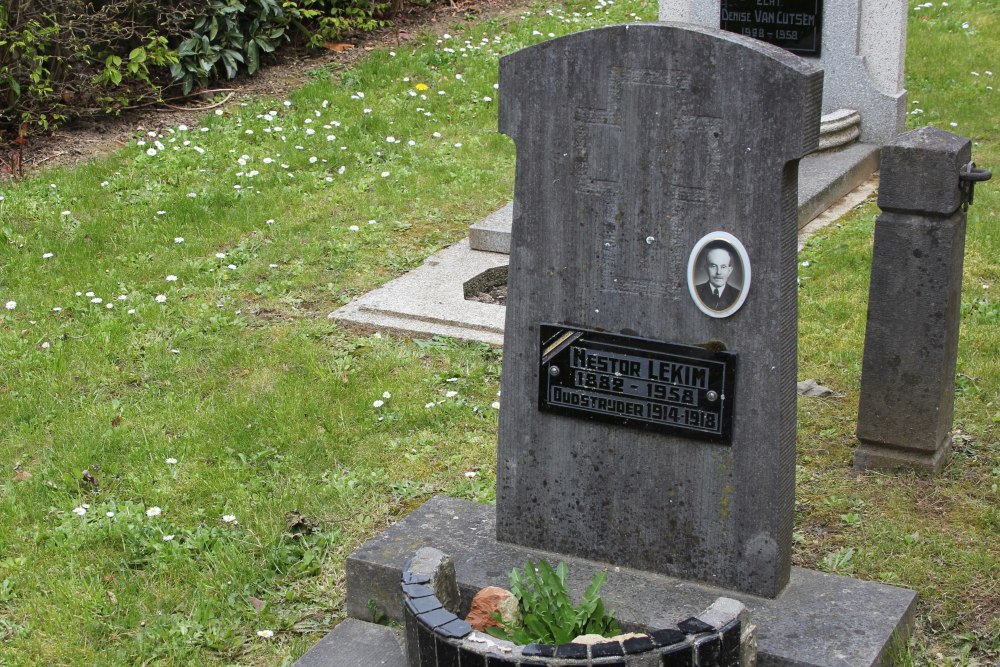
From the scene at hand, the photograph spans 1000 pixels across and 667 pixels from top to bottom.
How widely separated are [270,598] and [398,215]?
3.79 m

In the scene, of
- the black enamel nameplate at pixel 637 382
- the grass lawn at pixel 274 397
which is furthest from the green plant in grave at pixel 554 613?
the grass lawn at pixel 274 397

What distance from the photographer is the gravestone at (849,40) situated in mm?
8219

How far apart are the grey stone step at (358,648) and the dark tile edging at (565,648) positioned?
482mm

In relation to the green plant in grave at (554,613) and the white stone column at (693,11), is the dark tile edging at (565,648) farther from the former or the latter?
the white stone column at (693,11)

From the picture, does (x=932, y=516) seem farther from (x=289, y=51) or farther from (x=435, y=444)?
(x=289, y=51)

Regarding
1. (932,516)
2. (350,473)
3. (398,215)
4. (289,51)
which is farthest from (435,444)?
(289,51)

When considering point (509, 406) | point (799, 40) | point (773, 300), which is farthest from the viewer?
point (799, 40)

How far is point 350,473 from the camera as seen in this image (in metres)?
4.71

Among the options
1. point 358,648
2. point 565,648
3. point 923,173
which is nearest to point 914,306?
point 923,173

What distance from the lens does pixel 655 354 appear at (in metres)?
3.47

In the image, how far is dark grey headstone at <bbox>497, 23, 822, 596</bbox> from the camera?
3244 mm

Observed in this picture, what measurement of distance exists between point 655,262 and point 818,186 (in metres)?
4.31

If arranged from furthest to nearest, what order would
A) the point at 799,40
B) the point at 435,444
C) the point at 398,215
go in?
the point at 799,40 < the point at 398,215 < the point at 435,444

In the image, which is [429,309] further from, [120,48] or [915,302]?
[120,48]
